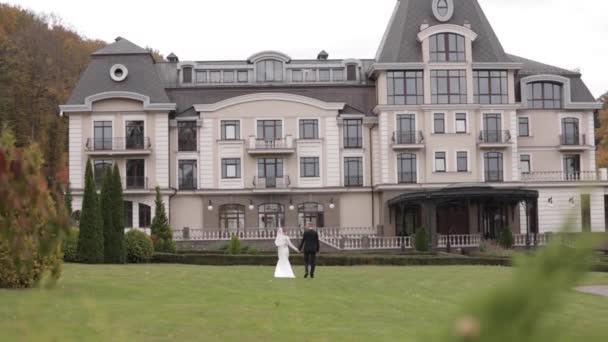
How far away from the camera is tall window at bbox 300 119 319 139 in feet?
132

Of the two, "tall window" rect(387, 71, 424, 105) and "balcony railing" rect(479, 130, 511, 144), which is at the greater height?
"tall window" rect(387, 71, 424, 105)

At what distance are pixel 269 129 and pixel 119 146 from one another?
7.44 m

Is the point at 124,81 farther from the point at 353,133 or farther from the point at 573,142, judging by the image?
the point at 573,142

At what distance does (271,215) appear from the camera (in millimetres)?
40250

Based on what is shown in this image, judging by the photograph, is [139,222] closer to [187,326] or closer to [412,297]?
[412,297]

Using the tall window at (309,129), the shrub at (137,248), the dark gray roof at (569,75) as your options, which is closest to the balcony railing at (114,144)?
the tall window at (309,129)

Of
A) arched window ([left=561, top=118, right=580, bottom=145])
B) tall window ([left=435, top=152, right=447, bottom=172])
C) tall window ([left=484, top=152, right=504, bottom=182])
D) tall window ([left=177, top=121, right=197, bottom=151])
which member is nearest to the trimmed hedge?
tall window ([left=435, top=152, right=447, bottom=172])

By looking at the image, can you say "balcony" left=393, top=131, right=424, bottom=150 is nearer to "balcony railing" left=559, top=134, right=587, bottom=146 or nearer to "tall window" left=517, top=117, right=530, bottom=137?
"tall window" left=517, top=117, right=530, bottom=137

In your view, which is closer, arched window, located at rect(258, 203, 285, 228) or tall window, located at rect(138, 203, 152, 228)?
tall window, located at rect(138, 203, 152, 228)

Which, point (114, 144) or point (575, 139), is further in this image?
point (575, 139)

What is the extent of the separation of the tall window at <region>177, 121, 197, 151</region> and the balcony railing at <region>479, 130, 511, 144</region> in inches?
564

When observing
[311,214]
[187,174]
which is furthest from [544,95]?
[187,174]

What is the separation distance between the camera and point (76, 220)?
1518 inches

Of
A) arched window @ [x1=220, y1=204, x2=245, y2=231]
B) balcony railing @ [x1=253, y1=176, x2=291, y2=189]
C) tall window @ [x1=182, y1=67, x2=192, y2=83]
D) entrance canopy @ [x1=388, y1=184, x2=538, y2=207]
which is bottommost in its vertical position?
arched window @ [x1=220, y1=204, x2=245, y2=231]
